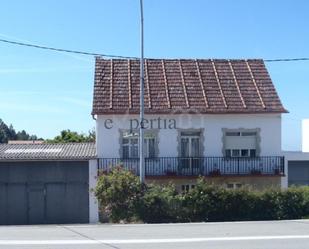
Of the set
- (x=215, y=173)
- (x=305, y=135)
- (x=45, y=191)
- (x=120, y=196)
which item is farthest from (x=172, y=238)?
(x=305, y=135)

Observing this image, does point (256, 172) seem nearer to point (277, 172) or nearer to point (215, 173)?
point (277, 172)

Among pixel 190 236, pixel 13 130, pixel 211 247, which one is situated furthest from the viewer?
pixel 13 130

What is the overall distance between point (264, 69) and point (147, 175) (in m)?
10.1

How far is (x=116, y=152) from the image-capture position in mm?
30516

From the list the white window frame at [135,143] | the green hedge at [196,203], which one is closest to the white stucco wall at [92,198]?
the white window frame at [135,143]

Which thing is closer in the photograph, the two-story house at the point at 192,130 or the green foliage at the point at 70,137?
the two-story house at the point at 192,130

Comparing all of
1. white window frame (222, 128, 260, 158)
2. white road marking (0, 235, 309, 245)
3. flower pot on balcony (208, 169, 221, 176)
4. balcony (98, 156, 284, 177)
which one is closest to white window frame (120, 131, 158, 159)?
balcony (98, 156, 284, 177)

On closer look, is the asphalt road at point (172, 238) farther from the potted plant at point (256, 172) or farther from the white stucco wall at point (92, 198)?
the white stucco wall at point (92, 198)

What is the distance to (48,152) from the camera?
31281 mm

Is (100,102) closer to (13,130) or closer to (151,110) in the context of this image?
(151,110)

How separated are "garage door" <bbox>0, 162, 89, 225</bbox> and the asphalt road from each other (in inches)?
511

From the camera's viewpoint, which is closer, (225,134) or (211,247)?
(211,247)

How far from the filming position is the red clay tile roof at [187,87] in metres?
31.1

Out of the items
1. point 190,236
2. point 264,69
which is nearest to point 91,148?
point 264,69
